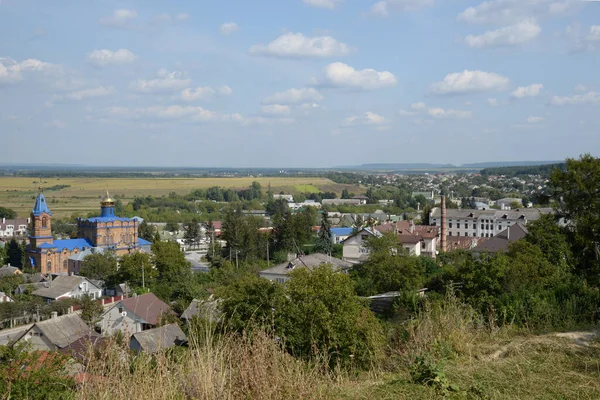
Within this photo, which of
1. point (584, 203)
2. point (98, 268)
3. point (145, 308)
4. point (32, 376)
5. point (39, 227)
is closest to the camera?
point (32, 376)

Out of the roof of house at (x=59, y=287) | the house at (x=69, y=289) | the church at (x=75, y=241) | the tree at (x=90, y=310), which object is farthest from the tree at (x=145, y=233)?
the tree at (x=90, y=310)

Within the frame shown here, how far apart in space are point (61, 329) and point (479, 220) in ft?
134

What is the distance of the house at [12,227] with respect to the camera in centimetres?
6219

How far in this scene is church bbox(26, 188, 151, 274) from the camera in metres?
36.0

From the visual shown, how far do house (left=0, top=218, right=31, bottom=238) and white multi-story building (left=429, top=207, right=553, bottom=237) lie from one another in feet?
152

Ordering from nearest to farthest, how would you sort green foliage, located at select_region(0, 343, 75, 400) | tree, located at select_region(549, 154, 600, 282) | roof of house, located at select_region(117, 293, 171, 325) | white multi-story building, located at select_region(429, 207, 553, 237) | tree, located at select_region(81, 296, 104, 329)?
green foliage, located at select_region(0, 343, 75, 400), tree, located at select_region(549, 154, 600, 282), roof of house, located at select_region(117, 293, 171, 325), tree, located at select_region(81, 296, 104, 329), white multi-story building, located at select_region(429, 207, 553, 237)

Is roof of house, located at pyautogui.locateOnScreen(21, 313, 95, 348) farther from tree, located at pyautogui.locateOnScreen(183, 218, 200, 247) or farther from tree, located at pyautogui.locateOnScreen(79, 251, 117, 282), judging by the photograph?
tree, located at pyautogui.locateOnScreen(183, 218, 200, 247)

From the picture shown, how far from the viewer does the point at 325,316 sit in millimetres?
10898

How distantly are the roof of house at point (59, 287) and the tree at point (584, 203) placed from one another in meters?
23.6

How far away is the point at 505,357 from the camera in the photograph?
16.4ft

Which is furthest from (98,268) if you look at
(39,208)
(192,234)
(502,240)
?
(502,240)

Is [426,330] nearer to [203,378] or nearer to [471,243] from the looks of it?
[203,378]

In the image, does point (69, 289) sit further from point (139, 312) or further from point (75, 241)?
point (75, 241)

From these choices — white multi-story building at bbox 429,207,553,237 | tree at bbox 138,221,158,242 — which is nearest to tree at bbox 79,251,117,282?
tree at bbox 138,221,158,242
